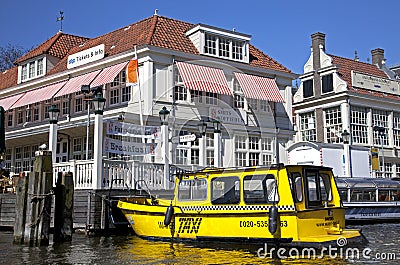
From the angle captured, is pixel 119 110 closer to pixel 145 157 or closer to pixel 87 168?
pixel 145 157

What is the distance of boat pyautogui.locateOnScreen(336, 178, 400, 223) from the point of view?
24.1 m

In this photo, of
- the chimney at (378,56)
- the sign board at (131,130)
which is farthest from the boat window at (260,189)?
the chimney at (378,56)

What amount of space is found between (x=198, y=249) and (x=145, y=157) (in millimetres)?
7093

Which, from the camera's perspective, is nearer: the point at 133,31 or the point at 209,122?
the point at 209,122

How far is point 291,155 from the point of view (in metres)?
29.4

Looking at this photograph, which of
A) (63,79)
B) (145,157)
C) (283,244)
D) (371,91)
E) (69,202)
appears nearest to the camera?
(283,244)

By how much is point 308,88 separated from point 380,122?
609cm

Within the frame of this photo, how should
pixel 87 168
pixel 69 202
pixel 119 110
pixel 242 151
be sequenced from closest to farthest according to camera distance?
pixel 69 202 → pixel 87 168 → pixel 119 110 → pixel 242 151

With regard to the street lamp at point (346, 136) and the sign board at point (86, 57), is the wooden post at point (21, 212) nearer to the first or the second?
the sign board at point (86, 57)

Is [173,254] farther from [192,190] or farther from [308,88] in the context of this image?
[308,88]

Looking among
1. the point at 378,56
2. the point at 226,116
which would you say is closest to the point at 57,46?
the point at 226,116

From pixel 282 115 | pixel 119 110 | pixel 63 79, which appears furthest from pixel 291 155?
pixel 63 79

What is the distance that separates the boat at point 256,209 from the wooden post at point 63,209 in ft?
7.50

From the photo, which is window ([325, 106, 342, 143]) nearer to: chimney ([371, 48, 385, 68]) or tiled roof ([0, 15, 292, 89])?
tiled roof ([0, 15, 292, 89])
